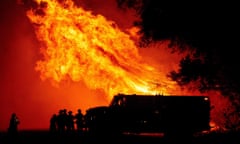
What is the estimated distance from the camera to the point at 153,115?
2295cm

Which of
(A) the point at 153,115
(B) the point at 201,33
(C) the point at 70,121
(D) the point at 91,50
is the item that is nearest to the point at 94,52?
(D) the point at 91,50

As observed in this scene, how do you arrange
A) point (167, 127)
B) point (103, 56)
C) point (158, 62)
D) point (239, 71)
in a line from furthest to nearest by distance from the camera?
point (158, 62) → point (103, 56) → point (167, 127) → point (239, 71)

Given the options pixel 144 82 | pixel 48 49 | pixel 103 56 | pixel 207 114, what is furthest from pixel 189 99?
pixel 48 49

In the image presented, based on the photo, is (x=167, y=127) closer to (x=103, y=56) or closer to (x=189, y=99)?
(x=189, y=99)

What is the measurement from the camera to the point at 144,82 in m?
33.3

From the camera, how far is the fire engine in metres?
22.7

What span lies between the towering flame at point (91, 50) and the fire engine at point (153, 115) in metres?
10.3

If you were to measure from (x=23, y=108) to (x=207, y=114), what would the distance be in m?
24.7

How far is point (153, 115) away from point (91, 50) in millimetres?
14400

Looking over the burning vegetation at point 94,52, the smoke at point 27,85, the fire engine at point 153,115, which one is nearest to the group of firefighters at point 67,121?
the fire engine at point 153,115

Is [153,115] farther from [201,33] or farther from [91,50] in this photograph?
[91,50]

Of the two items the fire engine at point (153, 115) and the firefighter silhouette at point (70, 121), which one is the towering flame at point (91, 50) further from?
the fire engine at point (153, 115)

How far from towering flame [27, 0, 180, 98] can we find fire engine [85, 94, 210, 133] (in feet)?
33.9

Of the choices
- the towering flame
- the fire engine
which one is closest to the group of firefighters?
the fire engine
